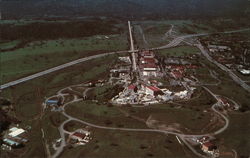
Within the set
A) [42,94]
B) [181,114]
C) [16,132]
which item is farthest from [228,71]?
[16,132]

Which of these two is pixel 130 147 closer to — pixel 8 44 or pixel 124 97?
pixel 124 97

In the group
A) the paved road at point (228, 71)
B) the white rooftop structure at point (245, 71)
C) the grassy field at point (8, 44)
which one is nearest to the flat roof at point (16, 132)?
the paved road at point (228, 71)

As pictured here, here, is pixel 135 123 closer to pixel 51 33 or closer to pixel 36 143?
pixel 36 143

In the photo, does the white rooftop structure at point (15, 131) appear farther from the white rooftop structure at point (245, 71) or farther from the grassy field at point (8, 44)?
the grassy field at point (8, 44)

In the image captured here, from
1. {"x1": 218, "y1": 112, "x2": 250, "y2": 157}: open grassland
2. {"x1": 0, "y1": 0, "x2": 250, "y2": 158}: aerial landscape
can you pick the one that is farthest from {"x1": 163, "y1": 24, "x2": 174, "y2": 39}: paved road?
{"x1": 218, "y1": 112, "x2": 250, "y2": 157}: open grassland

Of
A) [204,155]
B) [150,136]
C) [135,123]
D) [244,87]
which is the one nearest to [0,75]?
[135,123]
